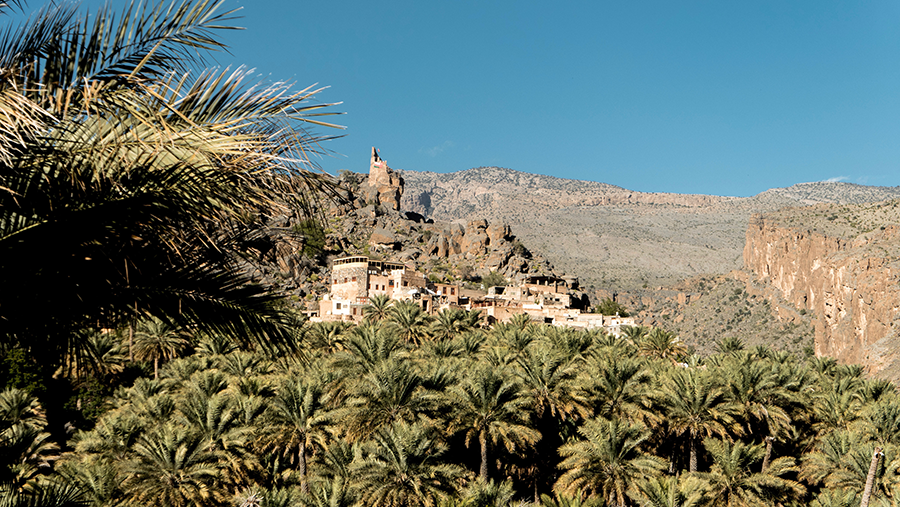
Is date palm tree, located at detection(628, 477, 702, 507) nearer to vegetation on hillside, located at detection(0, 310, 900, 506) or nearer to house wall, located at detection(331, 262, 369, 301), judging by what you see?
vegetation on hillside, located at detection(0, 310, 900, 506)

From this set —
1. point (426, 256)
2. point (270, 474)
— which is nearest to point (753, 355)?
point (270, 474)

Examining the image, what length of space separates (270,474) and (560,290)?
51.7m

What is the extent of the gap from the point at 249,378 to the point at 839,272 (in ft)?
273

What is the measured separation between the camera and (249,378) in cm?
3014

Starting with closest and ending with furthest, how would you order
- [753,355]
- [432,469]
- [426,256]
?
[432,469], [753,355], [426,256]

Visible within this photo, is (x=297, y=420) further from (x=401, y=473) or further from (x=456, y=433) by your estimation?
(x=456, y=433)

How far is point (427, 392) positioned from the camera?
84.4 feet

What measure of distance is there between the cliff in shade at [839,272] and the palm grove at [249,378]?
3234 cm

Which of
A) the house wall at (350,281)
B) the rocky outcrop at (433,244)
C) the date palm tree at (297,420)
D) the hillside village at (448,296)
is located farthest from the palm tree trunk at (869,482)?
the rocky outcrop at (433,244)

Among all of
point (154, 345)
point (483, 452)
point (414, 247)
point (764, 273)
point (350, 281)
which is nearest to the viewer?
point (483, 452)

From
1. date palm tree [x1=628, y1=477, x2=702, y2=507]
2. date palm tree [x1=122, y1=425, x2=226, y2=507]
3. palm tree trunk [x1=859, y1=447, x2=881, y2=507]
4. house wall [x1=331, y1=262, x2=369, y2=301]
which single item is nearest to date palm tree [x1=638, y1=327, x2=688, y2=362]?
palm tree trunk [x1=859, y1=447, x2=881, y2=507]

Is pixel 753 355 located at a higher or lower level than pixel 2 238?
lower

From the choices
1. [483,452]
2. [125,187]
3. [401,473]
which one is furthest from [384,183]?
[125,187]

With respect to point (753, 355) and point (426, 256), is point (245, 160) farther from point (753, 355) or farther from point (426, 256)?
point (426, 256)
